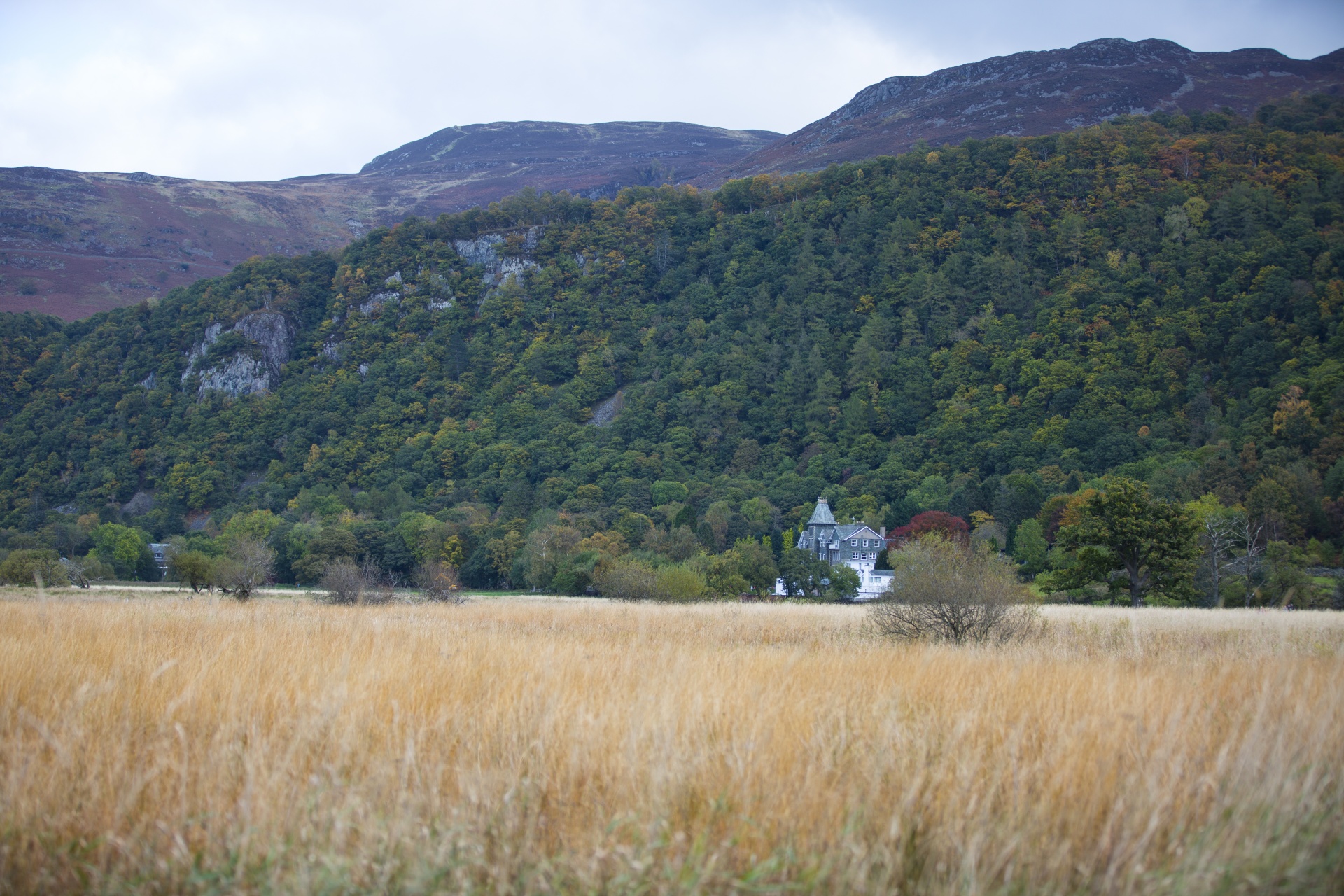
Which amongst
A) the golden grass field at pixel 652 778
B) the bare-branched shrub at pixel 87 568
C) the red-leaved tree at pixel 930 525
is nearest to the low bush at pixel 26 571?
the bare-branched shrub at pixel 87 568

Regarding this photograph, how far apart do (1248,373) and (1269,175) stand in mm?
45412

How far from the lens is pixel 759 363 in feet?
389

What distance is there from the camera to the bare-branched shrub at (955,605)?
1391 cm

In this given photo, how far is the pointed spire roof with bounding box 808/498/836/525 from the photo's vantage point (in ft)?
301

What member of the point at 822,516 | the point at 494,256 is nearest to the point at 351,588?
the point at 822,516

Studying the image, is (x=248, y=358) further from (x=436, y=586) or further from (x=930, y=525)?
(x=436, y=586)

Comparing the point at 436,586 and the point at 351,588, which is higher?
the point at 351,588

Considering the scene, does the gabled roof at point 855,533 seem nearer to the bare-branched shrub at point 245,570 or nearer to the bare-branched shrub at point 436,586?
the bare-branched shrub at point 436,586

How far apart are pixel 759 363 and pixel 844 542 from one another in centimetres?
3851

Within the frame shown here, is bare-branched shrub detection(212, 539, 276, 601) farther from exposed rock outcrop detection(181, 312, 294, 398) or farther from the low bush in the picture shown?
exposed rock outcrop detection(181, 312, 294, 398)

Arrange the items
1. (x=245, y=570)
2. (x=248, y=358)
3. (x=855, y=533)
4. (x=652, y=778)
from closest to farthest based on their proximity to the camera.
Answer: (x=652, y=778), (x=245, y=570), (x=855, y=533), (x=248, y=358)

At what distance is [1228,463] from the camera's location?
6912cm

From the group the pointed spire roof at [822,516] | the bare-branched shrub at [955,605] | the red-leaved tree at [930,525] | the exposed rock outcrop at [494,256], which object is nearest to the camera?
the bare-branched shrub at [955,605]

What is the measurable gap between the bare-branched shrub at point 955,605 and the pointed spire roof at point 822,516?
250ft
